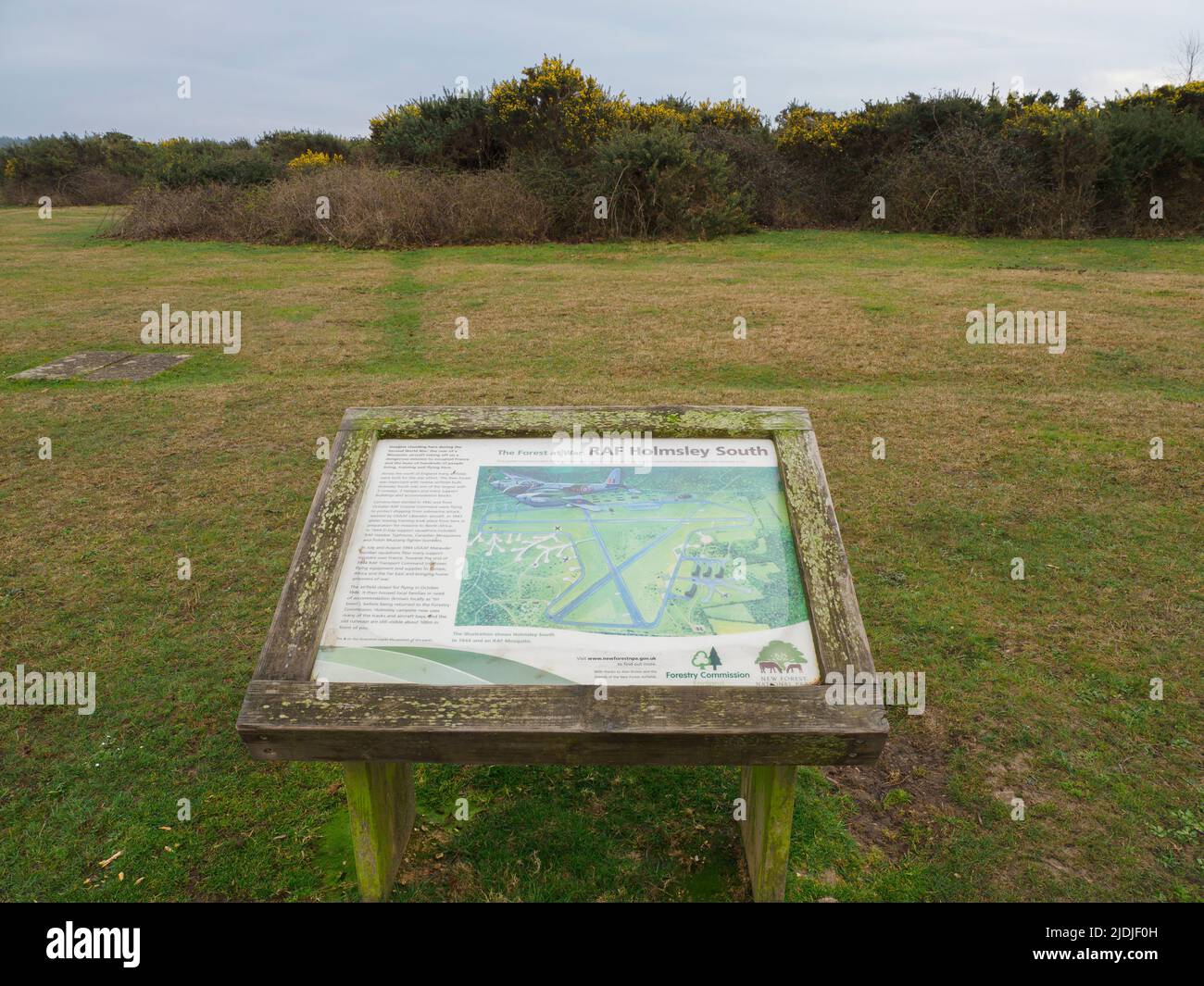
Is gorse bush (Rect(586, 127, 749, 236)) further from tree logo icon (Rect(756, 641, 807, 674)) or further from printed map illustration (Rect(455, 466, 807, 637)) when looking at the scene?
tree logo icon (Rect(756, 641, 807, 674))

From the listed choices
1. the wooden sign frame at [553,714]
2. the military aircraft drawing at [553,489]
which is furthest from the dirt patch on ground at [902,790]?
the military aircraft drawing at [553,489]

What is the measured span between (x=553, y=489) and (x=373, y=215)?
576 inches

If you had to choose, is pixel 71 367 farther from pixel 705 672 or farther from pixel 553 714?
pixel 705 672

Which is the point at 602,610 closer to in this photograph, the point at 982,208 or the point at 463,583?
the point at 463,583

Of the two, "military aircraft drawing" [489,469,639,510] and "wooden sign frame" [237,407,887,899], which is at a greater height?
"military aircraft drawing" [489,469,639,510]

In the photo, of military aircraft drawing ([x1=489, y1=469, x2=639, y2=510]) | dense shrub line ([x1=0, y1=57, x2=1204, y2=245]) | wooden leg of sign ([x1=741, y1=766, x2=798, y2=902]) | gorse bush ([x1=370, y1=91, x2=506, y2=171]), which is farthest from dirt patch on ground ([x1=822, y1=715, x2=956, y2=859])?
gorse bush ([x1=370, y1=91, x2=506, y2=171])

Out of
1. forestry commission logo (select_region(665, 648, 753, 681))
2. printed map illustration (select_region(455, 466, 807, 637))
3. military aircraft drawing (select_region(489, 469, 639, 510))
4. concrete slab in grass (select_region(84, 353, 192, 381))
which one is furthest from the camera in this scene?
concrete slab in grass (select_region(84, 353, 192, 381))

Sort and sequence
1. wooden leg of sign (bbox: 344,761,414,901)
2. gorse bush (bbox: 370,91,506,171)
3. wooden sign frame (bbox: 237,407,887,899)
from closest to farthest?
wooden sign frame (bbox: 237,407,887,899) < wooden leg of sign (bbox: 344,761,414,901) < gorse bush (bbox: 370,91,506,171)

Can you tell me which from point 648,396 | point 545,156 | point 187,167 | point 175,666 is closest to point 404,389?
point 648,396

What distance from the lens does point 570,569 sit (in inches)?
103

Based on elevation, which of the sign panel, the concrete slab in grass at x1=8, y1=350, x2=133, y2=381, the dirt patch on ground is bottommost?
the dirt patch on ground

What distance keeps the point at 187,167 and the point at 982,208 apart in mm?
17966

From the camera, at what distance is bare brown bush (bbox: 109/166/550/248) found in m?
16.0

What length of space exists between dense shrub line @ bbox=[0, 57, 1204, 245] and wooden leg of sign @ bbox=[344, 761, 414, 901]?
1432 cm
